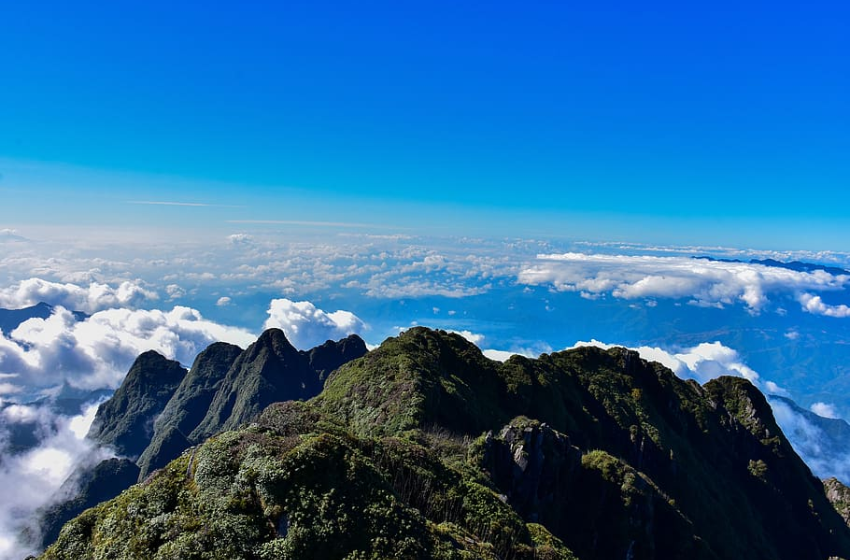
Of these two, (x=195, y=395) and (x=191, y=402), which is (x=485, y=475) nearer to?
(x=191, y=402)

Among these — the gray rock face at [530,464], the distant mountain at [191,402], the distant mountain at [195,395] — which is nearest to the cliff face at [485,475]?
the gray rock face at [530,464]

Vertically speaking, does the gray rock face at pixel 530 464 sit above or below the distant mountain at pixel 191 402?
above

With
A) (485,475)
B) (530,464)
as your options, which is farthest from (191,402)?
(530,464)

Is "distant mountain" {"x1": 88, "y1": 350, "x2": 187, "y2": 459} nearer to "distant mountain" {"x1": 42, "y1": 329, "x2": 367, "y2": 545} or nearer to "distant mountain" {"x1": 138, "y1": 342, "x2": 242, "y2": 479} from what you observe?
"distant mountain" {"x1": 42, "y1": 329, "x2": 367, "y2": 545}

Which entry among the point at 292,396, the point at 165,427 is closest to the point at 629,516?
the point at 292,396

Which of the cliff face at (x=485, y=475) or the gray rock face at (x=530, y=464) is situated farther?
the gray rock face at (x=530, y=464)

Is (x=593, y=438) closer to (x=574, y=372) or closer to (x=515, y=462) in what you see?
(x=574, y=372)

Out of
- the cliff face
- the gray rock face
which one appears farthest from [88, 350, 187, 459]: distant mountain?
the gray rock face

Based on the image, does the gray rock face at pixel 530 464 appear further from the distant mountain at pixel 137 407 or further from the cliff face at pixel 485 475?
the distant mountain at pixel 137 407
